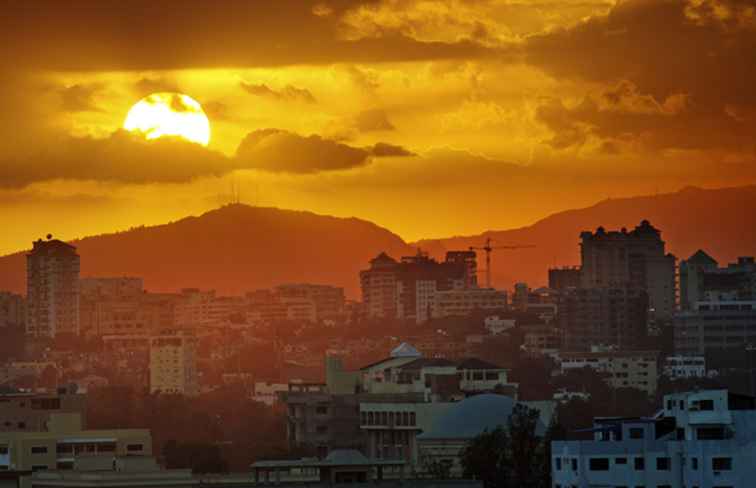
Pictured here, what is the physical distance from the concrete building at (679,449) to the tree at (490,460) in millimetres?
6850

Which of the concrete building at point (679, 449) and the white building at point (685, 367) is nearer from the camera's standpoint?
the concrete building at point (679, 449)

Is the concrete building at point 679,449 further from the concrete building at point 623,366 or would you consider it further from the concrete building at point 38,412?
the concrete building at point 623,366

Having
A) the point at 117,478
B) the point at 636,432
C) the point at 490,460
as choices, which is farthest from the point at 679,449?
the point at 117,478

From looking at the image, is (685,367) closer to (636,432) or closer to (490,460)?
(490,460)

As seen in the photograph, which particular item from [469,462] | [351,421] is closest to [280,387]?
[351,421]

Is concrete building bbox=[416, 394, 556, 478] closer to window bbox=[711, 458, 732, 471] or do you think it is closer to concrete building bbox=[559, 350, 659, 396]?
window bbox=[711, 458, 732, 471]

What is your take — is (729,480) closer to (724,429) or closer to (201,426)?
(724,429)

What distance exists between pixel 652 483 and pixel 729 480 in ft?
7.02

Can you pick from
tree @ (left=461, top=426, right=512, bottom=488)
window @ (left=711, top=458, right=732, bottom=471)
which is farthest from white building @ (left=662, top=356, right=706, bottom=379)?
window @ (left=711, top=458, right=732, bottom=471)

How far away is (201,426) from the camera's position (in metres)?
145

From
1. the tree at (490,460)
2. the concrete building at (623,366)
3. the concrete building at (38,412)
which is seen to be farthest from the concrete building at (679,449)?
the concrete building at (623,366)

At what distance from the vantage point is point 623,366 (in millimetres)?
183000

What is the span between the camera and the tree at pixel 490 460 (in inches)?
2891

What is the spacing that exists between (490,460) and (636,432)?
30.5 ft
